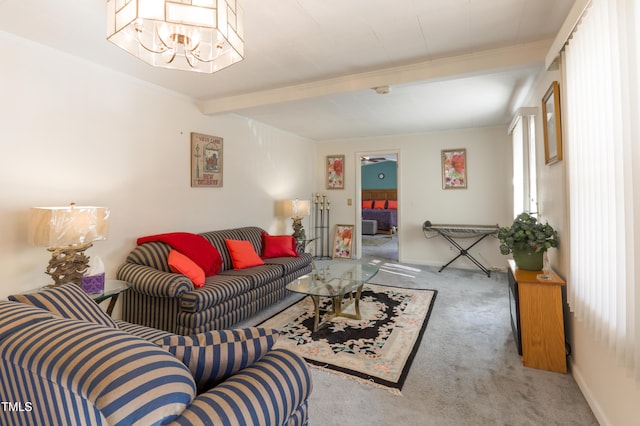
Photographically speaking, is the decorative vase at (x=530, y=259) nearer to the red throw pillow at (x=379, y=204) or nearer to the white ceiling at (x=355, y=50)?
the white ceiling at (x=355, y=50)

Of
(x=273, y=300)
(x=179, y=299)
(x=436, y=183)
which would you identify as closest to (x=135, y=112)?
(x=179, y=299)

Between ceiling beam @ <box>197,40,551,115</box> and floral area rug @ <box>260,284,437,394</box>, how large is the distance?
2204mm

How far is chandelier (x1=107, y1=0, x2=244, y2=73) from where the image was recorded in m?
1.38

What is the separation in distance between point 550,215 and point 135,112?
151 inches

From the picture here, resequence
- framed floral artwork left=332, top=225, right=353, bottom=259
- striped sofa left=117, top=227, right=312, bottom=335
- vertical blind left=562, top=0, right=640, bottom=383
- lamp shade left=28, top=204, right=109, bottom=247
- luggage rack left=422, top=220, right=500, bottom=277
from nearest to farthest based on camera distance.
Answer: vertical blind left=562, top=0, right=640, bottom=383 < lamp shade left=28, top=204, right=109, bottom=247 < striped sofa left=117, top=227, right=312, bottom=335 < luggage rack left=422, top=220, right=500, bottom=277 < framed floral artwork left=332, top=225, right=353, bottom=259

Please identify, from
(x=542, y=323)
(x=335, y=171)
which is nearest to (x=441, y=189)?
(x=335, y=171)

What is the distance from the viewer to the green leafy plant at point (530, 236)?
238 cm

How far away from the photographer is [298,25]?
2.14m

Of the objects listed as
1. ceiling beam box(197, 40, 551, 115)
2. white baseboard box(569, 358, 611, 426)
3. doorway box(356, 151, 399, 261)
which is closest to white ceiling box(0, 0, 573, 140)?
ceiling beam box(197, 40, 551, 115)

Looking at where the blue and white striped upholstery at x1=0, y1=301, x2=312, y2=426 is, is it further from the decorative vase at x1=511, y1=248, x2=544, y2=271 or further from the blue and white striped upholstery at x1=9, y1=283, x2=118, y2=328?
the decorative vase at x1=511, y1=248, x2=544, y2=271

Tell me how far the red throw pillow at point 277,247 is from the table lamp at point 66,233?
2034 millimetres

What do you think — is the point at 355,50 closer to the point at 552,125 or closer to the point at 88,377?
the point at 552,125

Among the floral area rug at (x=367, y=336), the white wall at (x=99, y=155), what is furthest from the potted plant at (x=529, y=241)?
the white wall at (x=99, y=155)

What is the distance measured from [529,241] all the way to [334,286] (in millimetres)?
1627
